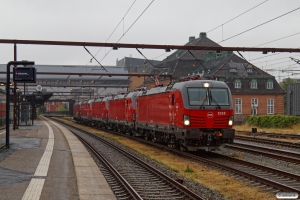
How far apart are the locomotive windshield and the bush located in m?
24.1

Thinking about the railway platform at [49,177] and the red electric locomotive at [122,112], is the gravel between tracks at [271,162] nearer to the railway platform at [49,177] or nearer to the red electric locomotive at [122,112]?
the railway platform at [49,177]

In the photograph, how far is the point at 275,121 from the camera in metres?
45.4

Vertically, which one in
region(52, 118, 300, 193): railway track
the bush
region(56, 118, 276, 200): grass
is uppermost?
the bush

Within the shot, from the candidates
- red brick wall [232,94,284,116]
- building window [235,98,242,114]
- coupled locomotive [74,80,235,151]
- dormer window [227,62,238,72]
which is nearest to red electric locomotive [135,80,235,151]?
coupled locomotive [74,80,235,151]

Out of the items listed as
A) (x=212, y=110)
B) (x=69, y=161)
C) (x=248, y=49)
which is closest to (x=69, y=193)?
(x=69, y=161)

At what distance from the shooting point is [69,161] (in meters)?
18.1

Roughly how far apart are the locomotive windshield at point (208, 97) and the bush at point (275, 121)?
24.1 metres

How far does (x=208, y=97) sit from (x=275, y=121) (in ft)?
87.2

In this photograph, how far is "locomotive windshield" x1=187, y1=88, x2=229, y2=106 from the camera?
2044 cm

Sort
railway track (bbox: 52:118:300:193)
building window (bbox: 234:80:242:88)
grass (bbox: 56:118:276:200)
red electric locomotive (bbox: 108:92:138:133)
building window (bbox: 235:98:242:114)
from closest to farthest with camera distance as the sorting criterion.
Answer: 1. grass (bbox: 56:118:276:200)
2. railway track (bbox: 52:118:300:193)
3. red electric locomotive (bbox: 108:92:138:133)
4. building window (bbox: 235:98:242:114)
5. building window (bbox: 234:80:242:88)

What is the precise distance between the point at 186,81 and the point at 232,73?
4911cm

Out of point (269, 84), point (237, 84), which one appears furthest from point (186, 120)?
point (269, 84)

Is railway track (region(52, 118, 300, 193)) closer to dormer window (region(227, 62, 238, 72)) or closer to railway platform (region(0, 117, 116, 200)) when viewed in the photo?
railway platform (region(0, 117, 116, 200))

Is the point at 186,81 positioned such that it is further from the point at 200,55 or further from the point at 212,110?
the point at 200,55
